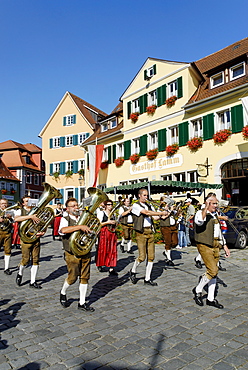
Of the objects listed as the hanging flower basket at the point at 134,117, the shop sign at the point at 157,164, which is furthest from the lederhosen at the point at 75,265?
the hanging flower basket at the point at 134,117

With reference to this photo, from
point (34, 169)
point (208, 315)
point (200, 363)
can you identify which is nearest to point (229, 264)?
point (208, 315)

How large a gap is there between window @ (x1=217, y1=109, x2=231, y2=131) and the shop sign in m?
3.26

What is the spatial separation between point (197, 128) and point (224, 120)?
2.12 metres

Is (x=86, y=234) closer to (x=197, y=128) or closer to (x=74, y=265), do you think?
(x=74, y=265)

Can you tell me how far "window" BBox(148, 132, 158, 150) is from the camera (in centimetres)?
2388

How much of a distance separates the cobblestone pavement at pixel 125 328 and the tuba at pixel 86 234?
1010mm

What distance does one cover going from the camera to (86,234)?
545cm

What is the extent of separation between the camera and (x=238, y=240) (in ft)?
39.7

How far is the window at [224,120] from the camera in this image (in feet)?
61.2

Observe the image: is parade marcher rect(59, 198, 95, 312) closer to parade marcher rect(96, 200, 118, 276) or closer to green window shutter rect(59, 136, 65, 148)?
parade marcher rect(96, 200, 118, 276)

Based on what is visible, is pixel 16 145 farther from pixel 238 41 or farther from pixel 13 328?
pixel 13 328

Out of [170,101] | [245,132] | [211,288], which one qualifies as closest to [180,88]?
[170,101]

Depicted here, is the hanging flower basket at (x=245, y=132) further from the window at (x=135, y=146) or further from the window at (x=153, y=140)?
the window at (x=135, y=146)

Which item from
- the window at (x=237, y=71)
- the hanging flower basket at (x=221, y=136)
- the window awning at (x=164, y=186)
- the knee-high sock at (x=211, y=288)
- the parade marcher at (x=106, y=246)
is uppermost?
the window at (x=237, y=71)
